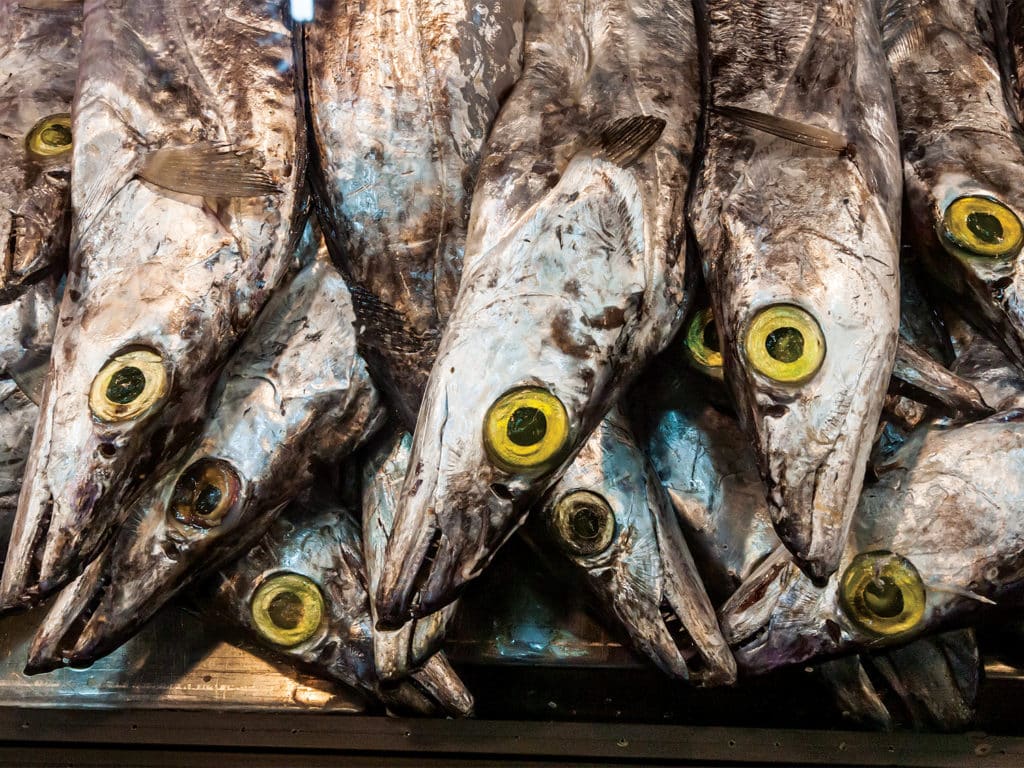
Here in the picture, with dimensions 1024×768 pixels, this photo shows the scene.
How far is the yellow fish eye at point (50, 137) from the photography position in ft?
6.00

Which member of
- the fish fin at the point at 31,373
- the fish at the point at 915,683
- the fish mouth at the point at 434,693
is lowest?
the fish mouth at the point at 434,693

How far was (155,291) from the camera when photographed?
152 centimetres

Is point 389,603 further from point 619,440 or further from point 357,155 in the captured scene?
point 357,155

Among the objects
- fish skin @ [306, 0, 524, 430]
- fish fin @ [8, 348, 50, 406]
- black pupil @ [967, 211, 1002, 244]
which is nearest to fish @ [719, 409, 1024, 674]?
black pupil @ [967, 211, 1002, 244]

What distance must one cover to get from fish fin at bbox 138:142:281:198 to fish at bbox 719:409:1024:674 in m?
1.05

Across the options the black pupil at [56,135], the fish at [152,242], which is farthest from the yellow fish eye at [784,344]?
the black pupil at [56,135]

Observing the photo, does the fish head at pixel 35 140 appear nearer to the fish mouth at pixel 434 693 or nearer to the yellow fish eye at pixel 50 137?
the yellow fish eye at pixel 50 137

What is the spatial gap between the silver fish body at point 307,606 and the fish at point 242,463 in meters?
0.08

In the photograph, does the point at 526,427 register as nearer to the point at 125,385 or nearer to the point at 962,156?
the point at 125,385

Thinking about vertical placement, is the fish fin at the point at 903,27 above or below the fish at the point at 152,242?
above

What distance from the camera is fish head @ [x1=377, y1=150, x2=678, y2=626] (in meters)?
1.35

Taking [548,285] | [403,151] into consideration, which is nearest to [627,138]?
[548,285]

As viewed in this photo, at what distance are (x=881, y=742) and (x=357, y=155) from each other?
138 centimetres

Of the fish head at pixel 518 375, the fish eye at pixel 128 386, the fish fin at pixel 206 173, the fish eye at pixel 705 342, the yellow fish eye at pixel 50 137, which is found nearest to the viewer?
the fish head at pixel 518 375
